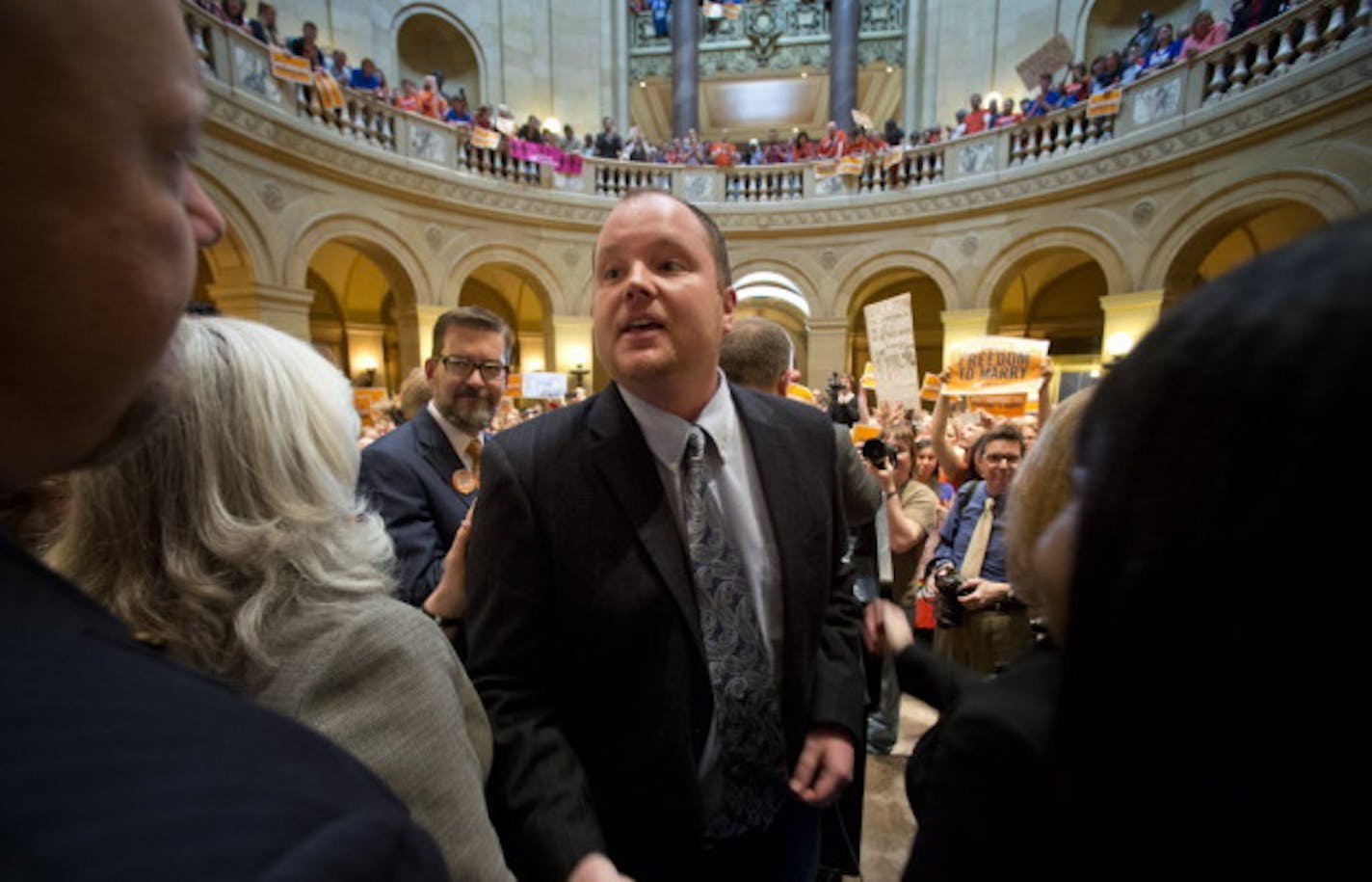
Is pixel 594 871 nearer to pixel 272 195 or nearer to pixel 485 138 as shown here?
pixel 272 195

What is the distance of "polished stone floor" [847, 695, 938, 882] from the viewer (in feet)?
8.36

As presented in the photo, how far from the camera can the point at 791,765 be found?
4.96ft

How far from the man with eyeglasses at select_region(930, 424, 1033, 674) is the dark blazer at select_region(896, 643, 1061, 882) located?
7.09ft

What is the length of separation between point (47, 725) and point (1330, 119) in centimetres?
1129

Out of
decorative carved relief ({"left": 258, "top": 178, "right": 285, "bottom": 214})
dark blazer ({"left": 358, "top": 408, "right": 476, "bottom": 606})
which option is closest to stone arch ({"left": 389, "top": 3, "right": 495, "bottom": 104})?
decorative carved relief ({"left": 258, "top": 178, "right": 285, "bottom": 214})

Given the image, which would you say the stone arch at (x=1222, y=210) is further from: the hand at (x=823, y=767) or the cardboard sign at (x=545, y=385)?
the hand at (x=823, y=767)

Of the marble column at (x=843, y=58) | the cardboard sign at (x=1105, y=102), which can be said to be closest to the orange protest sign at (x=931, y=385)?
the cardboard sign at (x=1105, y=102)

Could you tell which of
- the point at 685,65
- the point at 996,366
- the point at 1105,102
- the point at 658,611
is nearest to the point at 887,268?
the point at 1105,102

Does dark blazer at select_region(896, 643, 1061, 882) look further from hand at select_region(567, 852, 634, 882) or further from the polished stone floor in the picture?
the polished stone floor

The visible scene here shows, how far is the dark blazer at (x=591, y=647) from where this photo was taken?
4.17 feet

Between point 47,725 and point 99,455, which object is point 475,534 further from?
point 47,725

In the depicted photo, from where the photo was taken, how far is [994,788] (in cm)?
64

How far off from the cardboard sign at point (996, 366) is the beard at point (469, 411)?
→ 149 inches

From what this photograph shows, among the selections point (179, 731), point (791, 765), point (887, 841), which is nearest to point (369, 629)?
point (179, 731)
